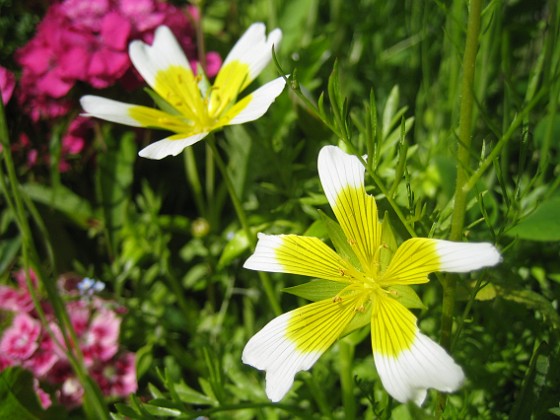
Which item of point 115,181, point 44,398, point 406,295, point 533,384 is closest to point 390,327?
point 406,295

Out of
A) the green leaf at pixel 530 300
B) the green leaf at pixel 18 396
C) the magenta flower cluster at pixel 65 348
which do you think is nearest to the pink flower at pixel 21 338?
the magenta flower cluster at pixel 65 348

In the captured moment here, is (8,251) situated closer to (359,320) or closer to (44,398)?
(44,398)

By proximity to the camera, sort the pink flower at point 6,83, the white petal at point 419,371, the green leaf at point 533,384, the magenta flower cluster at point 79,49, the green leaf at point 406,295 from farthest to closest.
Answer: the magenta flower cluster at point 79,49 < the pink flower at point 6,83 < the green leaf at point 533,384 < the green leaf at point 406,295 < the white petal at point 419,371

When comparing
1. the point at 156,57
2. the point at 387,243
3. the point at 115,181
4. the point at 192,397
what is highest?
the point at 156,57

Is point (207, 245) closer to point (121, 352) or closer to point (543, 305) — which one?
point (121, 352)

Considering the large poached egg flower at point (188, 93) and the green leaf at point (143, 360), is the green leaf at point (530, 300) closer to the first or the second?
the large poached egg flower at point (188, 93)

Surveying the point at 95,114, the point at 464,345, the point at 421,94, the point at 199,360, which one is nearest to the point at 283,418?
the point at 199,360
